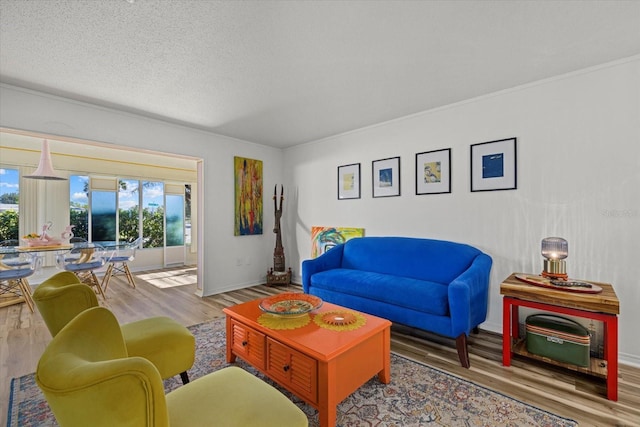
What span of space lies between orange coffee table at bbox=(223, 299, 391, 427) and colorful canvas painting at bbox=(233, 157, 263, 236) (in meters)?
2.71

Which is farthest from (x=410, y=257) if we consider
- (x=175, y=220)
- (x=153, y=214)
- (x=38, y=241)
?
(x=153, y=214)

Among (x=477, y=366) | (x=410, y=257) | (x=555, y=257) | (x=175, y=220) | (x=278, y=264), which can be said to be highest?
(x=175, y=220)

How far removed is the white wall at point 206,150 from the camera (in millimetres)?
2928

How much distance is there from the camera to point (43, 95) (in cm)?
296

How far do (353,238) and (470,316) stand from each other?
1.94m

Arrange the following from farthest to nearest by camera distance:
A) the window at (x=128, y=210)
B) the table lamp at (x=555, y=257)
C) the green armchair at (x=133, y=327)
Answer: the window at (x=128, y=210) → the table lamp at (x=555, y=257) → the green armchair at (x=133, y=327)

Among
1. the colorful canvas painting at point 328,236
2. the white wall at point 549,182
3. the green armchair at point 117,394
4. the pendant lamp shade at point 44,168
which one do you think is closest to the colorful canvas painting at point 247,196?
the colorful canvas painting at point 328,236

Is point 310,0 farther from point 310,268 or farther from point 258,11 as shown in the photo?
point 310,268

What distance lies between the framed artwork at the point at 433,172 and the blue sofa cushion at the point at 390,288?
1.17 meters

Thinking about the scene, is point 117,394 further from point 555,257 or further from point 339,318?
point 555,257

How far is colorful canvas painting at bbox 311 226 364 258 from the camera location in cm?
431

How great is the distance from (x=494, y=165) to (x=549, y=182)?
1.66 ft

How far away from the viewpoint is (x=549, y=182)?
2.71m

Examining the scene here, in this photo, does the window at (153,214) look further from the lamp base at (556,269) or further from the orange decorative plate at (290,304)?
the lamp base at (556,269)
